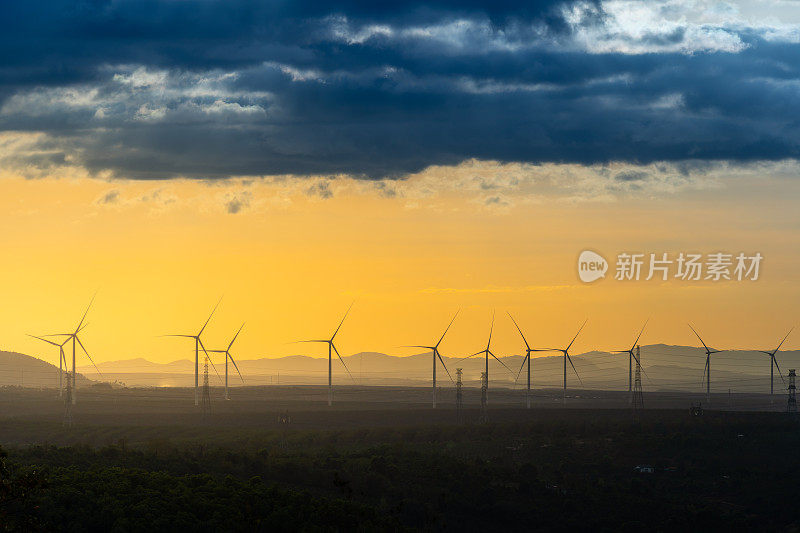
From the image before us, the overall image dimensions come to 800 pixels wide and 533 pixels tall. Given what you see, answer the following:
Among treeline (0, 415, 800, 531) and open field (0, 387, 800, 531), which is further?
open field (0, 387, 800, 531)

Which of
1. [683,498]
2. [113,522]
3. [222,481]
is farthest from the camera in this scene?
[683,498]

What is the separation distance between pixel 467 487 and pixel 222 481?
3234 cm

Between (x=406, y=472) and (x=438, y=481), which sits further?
(x=406, y=472)

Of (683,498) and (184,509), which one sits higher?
(184,509)

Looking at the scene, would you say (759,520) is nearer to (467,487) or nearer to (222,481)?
(467,487)

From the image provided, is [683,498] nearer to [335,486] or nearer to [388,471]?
[388,471]

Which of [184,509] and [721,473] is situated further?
[721,473]

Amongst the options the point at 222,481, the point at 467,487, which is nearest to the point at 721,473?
the point at 467,487

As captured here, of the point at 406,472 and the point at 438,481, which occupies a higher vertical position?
the point at 406,472

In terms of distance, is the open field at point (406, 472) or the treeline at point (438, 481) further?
the open field at point (406, 472)

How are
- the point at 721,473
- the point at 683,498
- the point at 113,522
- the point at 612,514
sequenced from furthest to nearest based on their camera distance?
1. the point at 721,473
2. the point at 683,498
3. the point at 612,514
4. the point at 113,522

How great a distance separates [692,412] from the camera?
568 ft

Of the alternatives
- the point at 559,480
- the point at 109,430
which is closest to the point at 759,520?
the point at 559,480

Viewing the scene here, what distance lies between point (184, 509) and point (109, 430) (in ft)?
339
